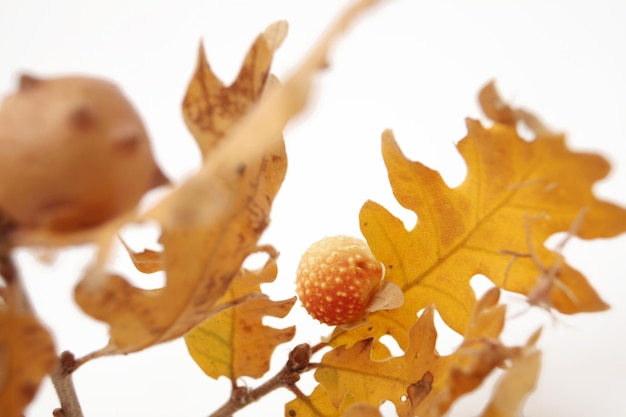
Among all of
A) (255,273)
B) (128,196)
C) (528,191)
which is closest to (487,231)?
(528,191)

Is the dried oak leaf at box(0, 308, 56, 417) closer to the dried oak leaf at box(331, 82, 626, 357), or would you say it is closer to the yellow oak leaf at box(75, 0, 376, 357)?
the yellow oak leaf at box(75, 0, 376, 357)

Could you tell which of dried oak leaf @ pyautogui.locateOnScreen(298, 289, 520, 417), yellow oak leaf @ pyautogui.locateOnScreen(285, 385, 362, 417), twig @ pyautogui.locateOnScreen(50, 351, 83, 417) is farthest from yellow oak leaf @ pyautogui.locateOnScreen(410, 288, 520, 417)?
twig @ pyautogui.locateOnScreen(50, 351, 83, 417)

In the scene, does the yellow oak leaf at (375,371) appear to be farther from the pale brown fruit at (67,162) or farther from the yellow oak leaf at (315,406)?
the pale brown fruit at (67,162)

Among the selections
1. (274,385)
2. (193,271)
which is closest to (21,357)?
(193,271)

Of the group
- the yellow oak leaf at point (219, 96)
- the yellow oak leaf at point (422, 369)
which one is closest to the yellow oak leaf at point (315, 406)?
the yellow oak leaf at point (422, 369)

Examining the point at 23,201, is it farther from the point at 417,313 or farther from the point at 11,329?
the point at 417,313
